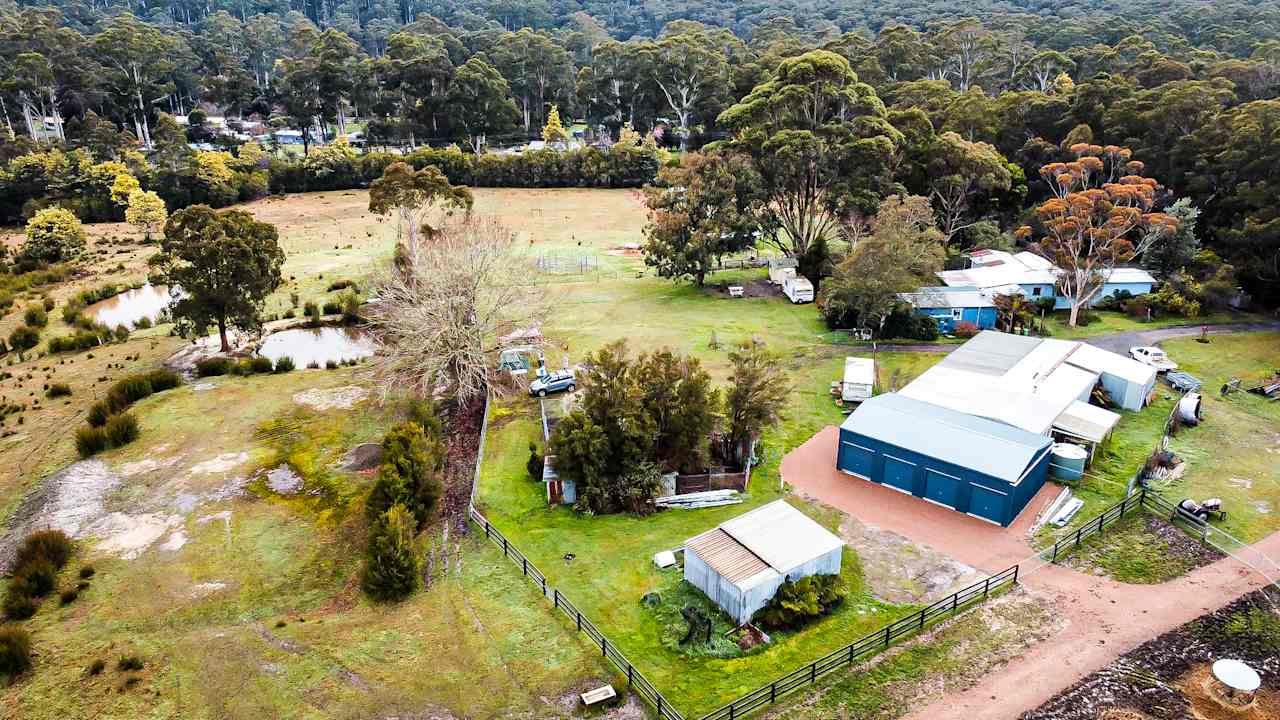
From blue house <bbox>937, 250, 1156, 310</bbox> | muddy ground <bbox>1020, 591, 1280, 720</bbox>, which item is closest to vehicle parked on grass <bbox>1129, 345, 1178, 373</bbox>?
blue house <bbox>937, 250, 1156, 310</bbox>

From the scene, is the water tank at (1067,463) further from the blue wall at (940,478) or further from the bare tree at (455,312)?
the bare tree at (455,312)

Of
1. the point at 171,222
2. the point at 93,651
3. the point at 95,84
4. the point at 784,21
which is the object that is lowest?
the point at 93,651

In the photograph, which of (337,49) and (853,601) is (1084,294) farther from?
(337,49)

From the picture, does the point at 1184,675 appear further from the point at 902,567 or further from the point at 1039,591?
the point at 902,567

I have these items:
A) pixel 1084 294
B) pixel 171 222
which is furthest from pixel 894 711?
pixel 171 222

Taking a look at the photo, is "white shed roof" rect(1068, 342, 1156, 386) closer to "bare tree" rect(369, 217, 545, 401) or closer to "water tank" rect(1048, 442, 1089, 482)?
"water tank" rect(1048, 442, 1089, 482)

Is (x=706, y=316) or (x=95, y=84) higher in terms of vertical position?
(x=95, y=84)

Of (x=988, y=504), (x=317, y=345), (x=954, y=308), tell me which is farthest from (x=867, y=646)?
(x=317, y=345)
